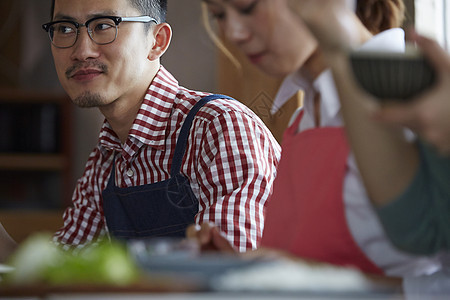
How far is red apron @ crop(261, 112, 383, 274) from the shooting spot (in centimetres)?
79

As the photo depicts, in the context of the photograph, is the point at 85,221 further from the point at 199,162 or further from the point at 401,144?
the point at 401,144

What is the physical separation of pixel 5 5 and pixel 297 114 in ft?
8.91

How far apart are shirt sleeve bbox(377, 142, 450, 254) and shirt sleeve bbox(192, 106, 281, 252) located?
21.2 inches

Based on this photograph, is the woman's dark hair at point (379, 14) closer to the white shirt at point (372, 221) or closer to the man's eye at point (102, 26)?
the white shirt at point (372, 221)

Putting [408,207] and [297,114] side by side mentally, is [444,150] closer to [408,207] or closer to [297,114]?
[408,207]

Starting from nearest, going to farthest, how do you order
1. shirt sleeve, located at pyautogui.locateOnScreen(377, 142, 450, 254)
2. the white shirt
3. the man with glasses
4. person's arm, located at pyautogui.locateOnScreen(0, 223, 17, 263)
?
shirt sleeve, located at pyautogui.locateOnScreen(377, 142, 450, 254) → the white shirt → the man with glasses → person's arm, located at pyautogui.locateOnScreen(0, 223, 17, 263)

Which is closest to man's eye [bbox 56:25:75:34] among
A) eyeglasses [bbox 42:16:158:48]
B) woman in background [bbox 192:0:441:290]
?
eyeglasses [bbox 42:16:158:48]

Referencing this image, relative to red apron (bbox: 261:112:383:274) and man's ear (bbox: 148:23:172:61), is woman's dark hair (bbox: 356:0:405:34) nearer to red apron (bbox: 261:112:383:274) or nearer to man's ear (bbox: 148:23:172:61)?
red apron (bbox: 261:112:383:274)

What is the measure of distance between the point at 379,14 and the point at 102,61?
77 cm

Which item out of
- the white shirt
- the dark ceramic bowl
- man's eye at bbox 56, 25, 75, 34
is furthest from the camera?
man's eye at bbox 56, 25, 75, 34

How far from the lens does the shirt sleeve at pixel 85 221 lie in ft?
5.19

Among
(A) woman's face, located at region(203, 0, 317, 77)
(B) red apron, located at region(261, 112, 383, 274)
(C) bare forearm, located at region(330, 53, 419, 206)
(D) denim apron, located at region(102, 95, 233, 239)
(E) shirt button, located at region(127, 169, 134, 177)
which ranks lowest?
(D) denim apron, located at region(102, 95, 233, 239)

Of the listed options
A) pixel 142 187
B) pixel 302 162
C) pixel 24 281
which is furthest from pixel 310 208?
pixel 142 187

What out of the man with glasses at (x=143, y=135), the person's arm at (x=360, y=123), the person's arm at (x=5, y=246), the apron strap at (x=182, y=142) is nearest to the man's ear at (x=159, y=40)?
the man with glasses at (x=143, y=135)
